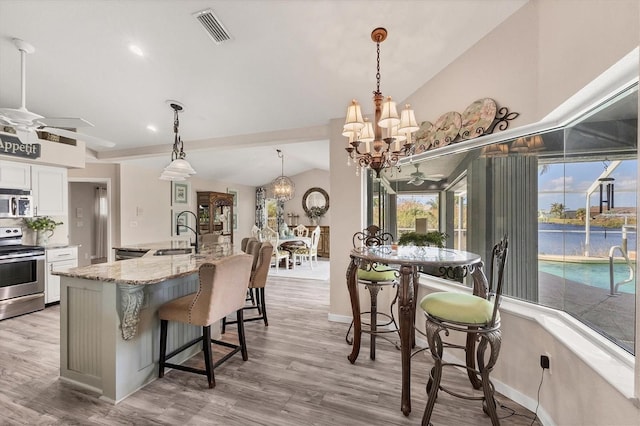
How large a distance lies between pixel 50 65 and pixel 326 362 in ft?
13.3

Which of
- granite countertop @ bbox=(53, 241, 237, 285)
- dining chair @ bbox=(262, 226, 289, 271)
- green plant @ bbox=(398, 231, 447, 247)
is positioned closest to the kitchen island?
granite countertop @ bbox=(53, 241, 237, 285)

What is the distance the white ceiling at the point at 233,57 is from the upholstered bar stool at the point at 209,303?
191 cm

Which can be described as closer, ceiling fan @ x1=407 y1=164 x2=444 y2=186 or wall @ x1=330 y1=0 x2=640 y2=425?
wall @ x1=330 y1=0 x2=640 y2=425

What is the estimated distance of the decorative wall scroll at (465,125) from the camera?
6.76ft

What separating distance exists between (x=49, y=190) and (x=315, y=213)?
6348 mm

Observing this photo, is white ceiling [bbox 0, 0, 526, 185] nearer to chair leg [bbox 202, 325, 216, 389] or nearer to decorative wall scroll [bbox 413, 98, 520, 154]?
decorative wall scroll [bbox 413, 98, 520, 154]

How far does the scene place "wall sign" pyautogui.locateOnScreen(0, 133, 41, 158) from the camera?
137 inches

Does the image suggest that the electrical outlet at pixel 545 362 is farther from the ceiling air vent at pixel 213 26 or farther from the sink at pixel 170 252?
the sink at pixel 170 252

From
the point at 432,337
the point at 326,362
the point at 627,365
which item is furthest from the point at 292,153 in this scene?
the point at 627,365

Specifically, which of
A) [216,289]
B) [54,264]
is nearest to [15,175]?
[54,264]

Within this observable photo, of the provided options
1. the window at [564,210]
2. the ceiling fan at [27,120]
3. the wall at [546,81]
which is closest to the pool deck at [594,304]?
the window at [564,210]

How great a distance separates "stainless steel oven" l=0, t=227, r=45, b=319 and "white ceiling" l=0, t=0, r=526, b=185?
186 cm

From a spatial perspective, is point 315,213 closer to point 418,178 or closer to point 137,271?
point 418,178

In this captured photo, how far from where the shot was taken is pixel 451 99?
247 centimetres
